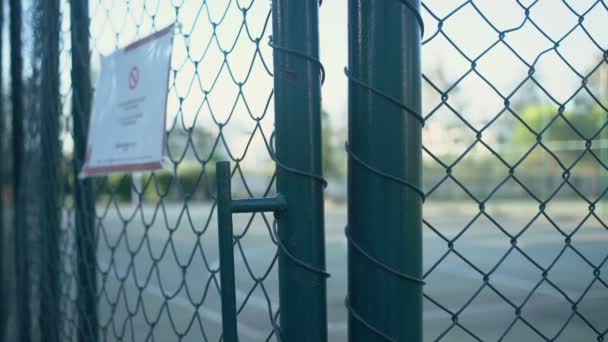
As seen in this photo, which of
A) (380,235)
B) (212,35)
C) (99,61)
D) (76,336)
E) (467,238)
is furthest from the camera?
(467,238)

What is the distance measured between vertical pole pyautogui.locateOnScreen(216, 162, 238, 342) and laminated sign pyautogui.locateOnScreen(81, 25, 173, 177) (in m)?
0.45

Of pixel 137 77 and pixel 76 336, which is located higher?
pixel 137 77

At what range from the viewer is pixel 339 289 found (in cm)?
570

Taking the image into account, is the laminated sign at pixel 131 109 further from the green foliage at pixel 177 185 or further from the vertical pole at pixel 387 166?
the vertical pole at pixel 387 166

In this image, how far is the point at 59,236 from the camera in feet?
6.33

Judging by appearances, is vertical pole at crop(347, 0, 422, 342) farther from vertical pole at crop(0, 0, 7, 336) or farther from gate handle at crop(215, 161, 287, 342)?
vertical pole at crop(0, 0, 7, 336)

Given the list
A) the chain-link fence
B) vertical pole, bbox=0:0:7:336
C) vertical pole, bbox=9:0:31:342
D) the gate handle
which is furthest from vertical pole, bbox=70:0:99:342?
vertical pole, bbox=0:0:7:336

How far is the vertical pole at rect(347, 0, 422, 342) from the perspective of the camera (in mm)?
748

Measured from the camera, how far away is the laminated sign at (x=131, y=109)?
1.17m

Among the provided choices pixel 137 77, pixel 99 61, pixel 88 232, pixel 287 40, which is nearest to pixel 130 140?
pixel 137 77

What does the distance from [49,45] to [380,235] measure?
5.03 ft

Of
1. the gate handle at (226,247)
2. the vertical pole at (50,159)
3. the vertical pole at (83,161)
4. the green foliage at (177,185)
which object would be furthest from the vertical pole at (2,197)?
the gate handle at (226,247)

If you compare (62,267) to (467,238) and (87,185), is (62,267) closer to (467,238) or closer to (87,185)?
(87,185)

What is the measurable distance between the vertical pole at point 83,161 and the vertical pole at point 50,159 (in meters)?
0.27
